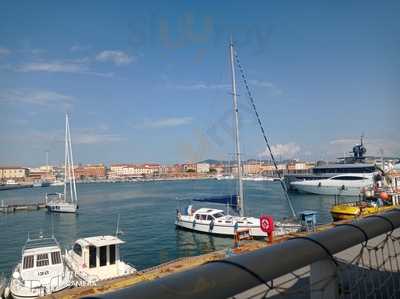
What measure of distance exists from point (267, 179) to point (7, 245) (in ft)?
423

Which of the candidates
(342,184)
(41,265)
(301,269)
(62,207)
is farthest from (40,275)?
(342,184)

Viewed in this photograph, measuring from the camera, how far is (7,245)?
30547mm

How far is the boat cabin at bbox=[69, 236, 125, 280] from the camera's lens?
16406 mm

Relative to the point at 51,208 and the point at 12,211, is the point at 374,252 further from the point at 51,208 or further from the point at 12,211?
the point at 12,211

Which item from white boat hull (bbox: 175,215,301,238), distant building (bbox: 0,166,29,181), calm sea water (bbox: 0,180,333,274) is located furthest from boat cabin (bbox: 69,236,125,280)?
distant building (bbox: 0,166,29,181)

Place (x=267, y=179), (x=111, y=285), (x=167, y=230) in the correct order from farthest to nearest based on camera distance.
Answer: (x=267, y=179) → (x=167, y=230) → (x=111, y=285)

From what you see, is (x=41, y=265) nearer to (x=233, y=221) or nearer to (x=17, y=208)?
(x=233, y=221)

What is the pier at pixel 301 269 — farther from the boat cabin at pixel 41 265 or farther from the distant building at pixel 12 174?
the distant building at pixel 12 174

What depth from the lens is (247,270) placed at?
1498mm

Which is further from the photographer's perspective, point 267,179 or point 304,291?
point 267,179

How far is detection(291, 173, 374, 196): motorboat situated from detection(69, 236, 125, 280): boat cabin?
5368cm

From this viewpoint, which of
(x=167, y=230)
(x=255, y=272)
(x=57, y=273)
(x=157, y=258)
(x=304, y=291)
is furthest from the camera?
(x=167, y=230)

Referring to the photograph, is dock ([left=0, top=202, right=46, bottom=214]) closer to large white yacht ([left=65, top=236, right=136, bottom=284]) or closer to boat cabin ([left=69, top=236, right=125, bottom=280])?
large white yacht ([left=65, top=236, right=136, bottom=284])

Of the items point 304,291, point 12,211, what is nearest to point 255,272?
point 304,291
